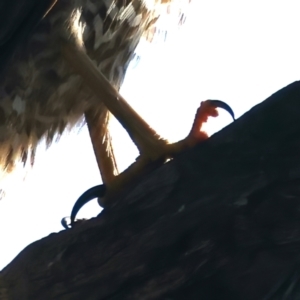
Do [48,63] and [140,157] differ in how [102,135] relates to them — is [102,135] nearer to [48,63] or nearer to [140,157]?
[48,63]

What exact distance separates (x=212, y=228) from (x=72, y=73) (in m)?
1.39

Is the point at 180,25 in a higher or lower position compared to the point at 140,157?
higher

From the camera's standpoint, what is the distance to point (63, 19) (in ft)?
10.2

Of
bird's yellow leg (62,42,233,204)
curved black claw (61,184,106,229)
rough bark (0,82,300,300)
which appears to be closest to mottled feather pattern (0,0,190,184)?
bird's yellow leg (62,42,233,204)

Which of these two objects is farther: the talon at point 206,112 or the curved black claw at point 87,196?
the curved black claw at point 87,196

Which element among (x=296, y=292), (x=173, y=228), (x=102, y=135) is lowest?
(x=296, y=292)

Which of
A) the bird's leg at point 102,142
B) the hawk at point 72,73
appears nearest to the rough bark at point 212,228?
the hawk at point 72,73

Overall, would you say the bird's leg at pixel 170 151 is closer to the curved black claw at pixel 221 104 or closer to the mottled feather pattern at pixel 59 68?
the curved black claw at pixel 221 104

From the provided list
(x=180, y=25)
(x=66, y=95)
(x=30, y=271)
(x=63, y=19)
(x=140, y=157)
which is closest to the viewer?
(x=30, y=271)

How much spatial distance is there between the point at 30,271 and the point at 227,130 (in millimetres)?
794

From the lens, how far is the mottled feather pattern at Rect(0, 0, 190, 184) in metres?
3.13

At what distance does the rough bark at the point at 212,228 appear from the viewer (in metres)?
2.04

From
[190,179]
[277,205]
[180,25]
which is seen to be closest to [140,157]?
[190,179]

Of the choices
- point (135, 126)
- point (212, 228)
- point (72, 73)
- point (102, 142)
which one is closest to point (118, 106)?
point (135, 126)
